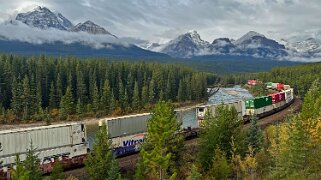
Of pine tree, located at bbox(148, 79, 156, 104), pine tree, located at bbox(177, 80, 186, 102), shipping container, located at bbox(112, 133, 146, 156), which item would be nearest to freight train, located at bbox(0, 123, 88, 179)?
shipping container, located at bbox(112, 133, 146, 156)

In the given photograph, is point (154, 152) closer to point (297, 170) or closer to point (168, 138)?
point (168, 138)

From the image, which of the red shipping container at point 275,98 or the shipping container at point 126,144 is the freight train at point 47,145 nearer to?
the shipping container at point 126,144

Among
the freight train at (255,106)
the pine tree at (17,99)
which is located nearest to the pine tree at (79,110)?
the pine tree at (17,99)

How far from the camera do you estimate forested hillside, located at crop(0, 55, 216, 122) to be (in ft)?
379

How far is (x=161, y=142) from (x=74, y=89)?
9377 centimetres

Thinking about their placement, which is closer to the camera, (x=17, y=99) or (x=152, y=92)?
(x=17, y=99)

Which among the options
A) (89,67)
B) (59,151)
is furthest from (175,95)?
(59,151)

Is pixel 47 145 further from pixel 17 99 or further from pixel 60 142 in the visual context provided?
pixel 17 99

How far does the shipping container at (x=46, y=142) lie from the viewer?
43406 millimetres

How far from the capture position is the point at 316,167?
Result: 4397cm

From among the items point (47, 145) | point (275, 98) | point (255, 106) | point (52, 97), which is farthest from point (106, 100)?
point (47, 145)

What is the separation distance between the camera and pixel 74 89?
133 m

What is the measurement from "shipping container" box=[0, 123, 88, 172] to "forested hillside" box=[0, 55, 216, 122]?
182ft

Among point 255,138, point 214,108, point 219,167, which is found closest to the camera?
point 219,167
